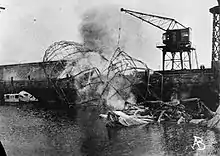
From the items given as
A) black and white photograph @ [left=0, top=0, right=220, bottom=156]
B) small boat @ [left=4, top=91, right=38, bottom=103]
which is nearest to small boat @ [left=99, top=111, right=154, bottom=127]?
black and white photograph @ [left=0, top=0, right=220, bottom=156]

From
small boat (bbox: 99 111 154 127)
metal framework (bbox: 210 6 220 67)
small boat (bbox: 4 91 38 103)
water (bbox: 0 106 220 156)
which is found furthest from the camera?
small boat (bbox: 4 91 38 103)

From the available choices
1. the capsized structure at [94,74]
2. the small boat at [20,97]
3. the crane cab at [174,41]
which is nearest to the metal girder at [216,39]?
the capsized structure at [94,74]

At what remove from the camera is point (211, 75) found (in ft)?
28.0

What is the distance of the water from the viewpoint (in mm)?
6031

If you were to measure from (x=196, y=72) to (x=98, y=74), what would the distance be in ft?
11.8

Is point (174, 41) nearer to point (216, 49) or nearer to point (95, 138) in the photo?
point (216, 49)

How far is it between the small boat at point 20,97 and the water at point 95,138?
584cm

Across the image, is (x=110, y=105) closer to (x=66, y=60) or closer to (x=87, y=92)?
(x=87, y=92)

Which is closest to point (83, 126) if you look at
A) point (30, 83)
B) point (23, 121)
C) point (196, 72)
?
point (23, 121)

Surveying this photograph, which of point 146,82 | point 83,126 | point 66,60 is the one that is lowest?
point 83,126

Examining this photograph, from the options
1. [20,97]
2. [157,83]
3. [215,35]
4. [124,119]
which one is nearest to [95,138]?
[124,119]

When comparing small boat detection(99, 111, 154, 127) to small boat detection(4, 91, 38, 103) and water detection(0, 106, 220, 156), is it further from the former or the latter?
small boat detection(4, 91, 38, 103)

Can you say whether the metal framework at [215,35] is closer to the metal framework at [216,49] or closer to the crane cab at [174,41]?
the metal framework at [216,49]

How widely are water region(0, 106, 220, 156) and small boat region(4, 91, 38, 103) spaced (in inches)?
230
